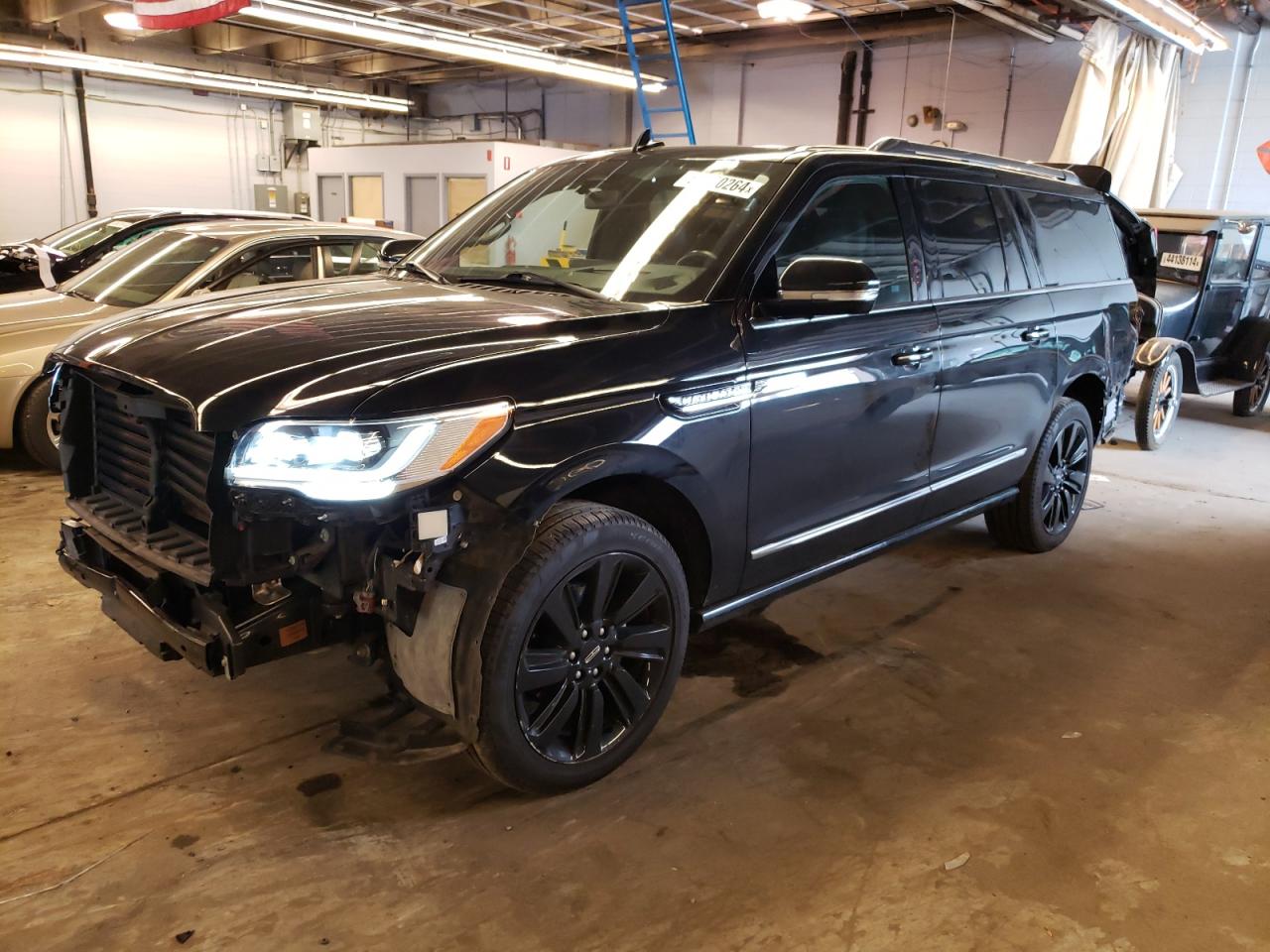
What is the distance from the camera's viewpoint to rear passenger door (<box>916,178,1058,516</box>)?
138 inches

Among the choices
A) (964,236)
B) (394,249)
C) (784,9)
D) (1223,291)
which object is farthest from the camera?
(784,9)

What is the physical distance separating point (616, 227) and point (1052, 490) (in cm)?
277

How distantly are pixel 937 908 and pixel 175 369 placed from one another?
2213 millimetres

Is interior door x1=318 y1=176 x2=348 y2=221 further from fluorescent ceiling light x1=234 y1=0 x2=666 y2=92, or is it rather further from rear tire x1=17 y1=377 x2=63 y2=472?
rear tire x1=17 y1=377 x2=63 y2=472

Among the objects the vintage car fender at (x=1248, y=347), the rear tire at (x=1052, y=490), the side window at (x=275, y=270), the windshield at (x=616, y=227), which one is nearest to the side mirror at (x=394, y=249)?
the side window at (x=275, y=270)

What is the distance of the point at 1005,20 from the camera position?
10.2 metres

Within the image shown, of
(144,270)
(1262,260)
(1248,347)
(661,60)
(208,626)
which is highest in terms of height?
(661,60)

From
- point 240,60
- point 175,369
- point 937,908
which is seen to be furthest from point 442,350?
point 240,60

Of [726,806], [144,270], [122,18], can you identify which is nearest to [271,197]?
[122,18]

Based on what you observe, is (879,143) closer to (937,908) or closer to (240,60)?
(937,908)

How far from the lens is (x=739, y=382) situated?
2.68 meters

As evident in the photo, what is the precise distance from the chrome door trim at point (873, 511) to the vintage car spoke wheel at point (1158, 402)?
3.91 m

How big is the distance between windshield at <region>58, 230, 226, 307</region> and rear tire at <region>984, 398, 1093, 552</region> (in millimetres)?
4857

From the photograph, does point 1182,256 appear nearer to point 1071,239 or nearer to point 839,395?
point 1071,239
